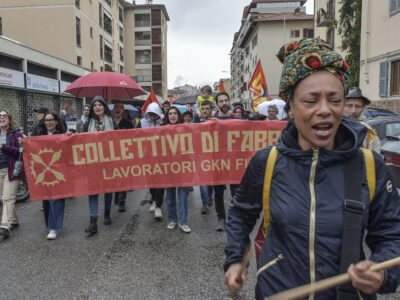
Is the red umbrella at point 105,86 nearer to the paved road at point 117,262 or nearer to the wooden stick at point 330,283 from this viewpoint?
the paved road at point 117,262

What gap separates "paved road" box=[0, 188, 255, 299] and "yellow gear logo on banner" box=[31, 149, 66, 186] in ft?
2.67

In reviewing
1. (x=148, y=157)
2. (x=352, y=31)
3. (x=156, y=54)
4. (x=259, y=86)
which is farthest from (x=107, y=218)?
(x=156, y=54)

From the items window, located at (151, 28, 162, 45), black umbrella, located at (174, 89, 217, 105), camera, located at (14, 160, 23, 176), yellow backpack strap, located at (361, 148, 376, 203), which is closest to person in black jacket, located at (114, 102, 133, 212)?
camera, located at (14, 160, 23, 176)

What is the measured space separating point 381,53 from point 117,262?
16.4m

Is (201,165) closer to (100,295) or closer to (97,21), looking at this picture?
(100,295)

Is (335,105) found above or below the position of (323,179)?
above

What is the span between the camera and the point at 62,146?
18.2ft

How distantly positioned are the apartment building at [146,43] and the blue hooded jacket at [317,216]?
58.1m

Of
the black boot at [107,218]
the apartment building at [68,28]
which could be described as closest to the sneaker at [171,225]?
the black boot at [107,218]

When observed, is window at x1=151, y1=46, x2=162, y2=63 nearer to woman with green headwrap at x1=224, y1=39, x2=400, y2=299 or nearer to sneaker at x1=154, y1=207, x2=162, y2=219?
sneaker at x1=154, y1=207, x2=162, y2=219

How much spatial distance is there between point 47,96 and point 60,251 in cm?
1723

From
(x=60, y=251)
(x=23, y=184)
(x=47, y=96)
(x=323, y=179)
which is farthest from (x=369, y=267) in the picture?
(x=47, y=96)

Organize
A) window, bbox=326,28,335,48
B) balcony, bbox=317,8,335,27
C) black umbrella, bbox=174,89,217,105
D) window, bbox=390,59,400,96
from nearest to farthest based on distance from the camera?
window, bbox=390,59,400,96 < black umbrella, bbox=174,89,217,105 < balcony, bbox=317,8,335,27 < window, bbox=326,28,335,48

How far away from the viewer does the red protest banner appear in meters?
5.56
